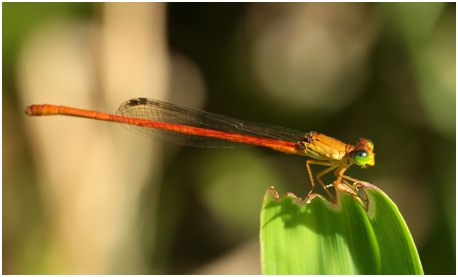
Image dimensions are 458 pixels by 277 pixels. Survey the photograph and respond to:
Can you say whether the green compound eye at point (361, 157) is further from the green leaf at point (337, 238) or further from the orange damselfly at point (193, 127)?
the green leaf at point (337, 238)

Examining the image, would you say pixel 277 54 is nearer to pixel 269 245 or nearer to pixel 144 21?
pixel 144 21

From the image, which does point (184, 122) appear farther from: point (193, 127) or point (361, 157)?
point (361, 157)

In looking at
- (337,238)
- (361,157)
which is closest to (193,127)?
(361,157)

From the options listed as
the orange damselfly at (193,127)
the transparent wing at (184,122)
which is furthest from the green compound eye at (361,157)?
the transparent wing at (184,122)

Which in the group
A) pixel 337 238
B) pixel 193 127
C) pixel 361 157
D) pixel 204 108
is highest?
pixel 204 108

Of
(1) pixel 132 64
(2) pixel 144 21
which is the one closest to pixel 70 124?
(1) pixel 132 64

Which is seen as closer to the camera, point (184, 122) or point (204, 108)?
point (184, 122)
